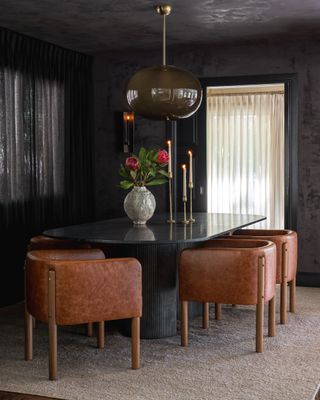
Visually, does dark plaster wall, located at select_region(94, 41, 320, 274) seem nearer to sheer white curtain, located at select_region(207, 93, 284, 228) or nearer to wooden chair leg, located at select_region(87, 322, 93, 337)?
sheer white curtain, located at select_region(207, 93, 284, 228)

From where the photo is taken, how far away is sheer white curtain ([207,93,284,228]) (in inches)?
359

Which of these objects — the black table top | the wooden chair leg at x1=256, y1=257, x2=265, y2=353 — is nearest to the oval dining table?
the black table top

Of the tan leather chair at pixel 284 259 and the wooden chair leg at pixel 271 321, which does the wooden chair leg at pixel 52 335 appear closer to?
the wooden chair leg at pixel 271 321

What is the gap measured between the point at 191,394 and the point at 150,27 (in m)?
3.50

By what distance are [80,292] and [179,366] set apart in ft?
2.53

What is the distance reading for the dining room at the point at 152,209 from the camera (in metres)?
3.75

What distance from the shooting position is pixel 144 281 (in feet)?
14.6

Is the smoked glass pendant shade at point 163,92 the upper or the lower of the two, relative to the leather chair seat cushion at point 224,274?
upper

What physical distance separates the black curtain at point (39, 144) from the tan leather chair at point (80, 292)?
1982 millimetres

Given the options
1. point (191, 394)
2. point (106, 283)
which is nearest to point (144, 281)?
point (106, 283)

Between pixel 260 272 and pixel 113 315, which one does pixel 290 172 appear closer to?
pixel 260 272

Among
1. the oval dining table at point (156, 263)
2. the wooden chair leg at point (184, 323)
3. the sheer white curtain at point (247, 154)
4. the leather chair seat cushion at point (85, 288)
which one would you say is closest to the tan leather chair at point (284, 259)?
the oval dining table at point (156, 263)

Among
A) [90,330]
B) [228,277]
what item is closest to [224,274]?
[228,277]

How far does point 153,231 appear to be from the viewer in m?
4.45
